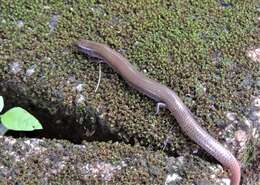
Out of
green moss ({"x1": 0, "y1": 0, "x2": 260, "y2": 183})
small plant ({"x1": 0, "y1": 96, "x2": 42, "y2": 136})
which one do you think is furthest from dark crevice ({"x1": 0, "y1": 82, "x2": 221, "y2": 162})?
small plant ({"x1": 0, "y1": 96, "x2": 42, "y2": 136})

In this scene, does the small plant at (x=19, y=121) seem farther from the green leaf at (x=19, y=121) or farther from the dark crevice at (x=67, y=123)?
the dark crevice at (x=67, y=123)

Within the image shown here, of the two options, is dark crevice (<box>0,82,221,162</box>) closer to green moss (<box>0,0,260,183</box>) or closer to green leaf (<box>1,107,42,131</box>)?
green moss (<box>0,0,260,183</box>)

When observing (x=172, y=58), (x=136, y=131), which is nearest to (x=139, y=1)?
(x=172, y=58)

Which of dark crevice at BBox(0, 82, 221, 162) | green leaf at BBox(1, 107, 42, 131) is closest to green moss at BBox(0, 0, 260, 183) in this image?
dark crevice at BBox(0, 82, 221, 162)

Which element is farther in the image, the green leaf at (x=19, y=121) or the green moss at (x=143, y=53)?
the green moss at (x=143, y=53)

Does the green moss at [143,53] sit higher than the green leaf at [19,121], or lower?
higher

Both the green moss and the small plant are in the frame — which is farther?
the green moss

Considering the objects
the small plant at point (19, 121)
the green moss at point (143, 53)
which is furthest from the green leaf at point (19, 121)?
the green moss at point (143, 53)

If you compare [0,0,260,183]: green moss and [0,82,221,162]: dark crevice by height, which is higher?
[0,0,260,183]: green moss

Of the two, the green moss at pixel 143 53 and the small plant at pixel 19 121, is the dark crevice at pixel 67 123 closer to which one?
the green moss at pixel 143 53

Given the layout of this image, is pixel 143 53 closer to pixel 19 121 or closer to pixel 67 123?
pixel 67 123
